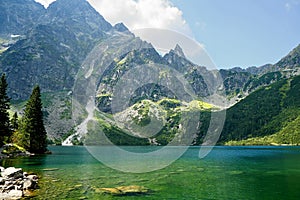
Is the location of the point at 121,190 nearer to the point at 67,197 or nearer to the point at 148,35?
the point at 67,197

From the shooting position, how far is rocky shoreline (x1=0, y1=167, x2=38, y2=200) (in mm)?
27188

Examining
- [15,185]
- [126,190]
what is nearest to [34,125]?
[15,185]

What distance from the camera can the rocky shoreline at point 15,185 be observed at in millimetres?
27188

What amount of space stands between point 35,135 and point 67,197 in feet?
230

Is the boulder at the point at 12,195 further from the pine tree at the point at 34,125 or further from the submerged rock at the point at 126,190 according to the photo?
the pine tree at the point at 34,125

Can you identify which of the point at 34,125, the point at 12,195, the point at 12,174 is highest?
the point at 34,125

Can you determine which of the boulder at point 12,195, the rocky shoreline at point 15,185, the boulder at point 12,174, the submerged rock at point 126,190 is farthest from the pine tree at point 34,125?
the submerged rock at point 126,190

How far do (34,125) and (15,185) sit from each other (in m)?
64.7

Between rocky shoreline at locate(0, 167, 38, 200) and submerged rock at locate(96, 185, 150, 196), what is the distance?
24.8ft

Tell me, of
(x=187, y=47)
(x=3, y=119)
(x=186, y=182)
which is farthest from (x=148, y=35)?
(x=3, y=119)

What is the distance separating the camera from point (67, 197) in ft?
87.9

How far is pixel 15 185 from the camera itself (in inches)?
1175

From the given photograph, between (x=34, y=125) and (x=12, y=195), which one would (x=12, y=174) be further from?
(x=34, y=125)

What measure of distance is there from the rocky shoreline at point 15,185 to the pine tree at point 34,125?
59.1 meters
